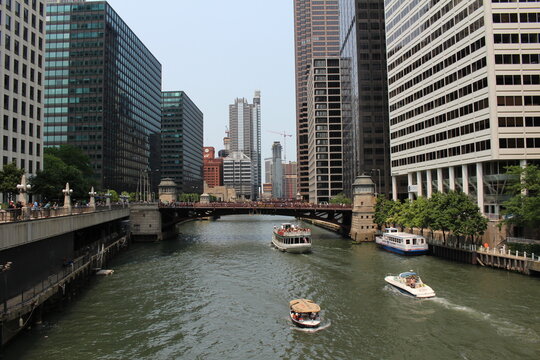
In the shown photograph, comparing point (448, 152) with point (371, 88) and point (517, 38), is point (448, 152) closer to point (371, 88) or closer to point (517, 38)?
point (517, 38)

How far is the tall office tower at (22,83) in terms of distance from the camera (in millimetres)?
72125

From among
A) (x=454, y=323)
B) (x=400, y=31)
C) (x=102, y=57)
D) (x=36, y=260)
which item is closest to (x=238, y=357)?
(x=454, y=323)

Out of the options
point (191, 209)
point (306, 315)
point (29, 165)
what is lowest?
point (306, 315)

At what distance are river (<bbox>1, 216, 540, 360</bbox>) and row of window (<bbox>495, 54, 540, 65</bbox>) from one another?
114ft

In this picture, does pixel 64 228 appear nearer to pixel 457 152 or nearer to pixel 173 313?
pixel 173 313

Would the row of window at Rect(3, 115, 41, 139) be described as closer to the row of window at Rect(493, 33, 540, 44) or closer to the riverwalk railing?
the riverwalk railing

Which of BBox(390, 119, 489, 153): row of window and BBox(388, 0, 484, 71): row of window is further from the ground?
BBox(388, 0, 484, 71): row of window

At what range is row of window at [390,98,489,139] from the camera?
6931 centimetres

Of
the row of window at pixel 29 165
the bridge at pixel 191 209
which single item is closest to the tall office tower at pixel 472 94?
the bridge at pixel 191 209

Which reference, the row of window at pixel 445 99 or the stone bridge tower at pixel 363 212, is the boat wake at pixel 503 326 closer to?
the row of window at pixel 445 99

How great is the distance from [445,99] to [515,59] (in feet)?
50.0

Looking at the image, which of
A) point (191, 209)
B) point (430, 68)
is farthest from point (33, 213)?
point (430, 68)

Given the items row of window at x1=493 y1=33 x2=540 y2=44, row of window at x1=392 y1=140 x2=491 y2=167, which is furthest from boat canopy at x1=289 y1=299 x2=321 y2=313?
row of window at x1=493 y1=33 x2=540 y2=44

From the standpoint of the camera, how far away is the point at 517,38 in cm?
6681
